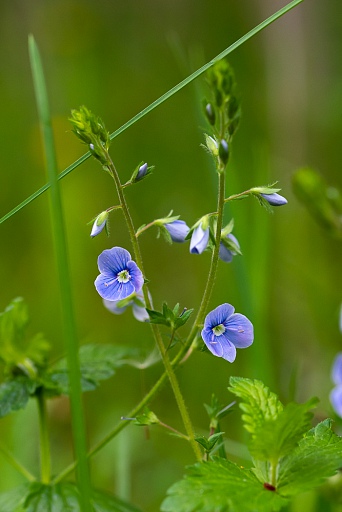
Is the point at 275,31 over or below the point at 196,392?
over

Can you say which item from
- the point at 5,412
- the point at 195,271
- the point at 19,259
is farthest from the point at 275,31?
the point at 5,412

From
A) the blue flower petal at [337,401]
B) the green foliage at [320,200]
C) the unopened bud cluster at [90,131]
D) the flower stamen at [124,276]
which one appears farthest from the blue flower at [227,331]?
the green foliage at [320,200]

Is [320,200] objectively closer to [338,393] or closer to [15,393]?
[338,393]

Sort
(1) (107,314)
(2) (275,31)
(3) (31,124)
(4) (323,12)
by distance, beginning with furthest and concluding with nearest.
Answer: (4) (323,12) → (2) (275,31) → (3) (31,124) → (1) (107,314)

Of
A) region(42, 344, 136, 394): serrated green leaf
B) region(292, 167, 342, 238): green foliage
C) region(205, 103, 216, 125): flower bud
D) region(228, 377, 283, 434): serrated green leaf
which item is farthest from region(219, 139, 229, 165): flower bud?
region(292, 167, 342, 238): green foliage

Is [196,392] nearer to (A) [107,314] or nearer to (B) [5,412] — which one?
(A) [107,314]

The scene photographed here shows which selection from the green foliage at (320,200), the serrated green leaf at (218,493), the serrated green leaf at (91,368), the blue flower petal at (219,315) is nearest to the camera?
the serrated green leaf at (218,493)

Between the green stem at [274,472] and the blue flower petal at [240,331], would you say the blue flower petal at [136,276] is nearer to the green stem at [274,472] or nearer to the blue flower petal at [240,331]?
the blue flower petal at [240,331]
